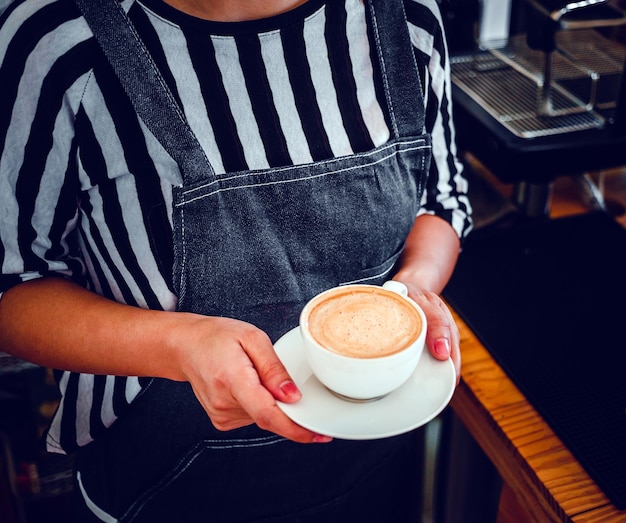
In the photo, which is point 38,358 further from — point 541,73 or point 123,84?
point 541,73

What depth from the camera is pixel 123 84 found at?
2.69 ft

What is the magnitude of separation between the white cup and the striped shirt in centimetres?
25

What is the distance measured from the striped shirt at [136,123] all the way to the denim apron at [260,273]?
27 mm

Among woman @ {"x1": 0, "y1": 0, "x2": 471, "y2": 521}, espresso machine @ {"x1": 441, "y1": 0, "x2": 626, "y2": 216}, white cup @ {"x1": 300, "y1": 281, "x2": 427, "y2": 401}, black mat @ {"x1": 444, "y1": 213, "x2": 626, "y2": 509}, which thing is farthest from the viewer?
espresso machine @ {"x1": 441, "y1": 0, "x2": 626, "y2": 216}

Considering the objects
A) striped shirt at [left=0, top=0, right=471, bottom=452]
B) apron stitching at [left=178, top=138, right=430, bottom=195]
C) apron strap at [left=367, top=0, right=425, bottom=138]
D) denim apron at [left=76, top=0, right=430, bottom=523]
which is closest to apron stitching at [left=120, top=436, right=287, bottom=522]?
denim apron at [left=76, top=0, right=430, bottom=523]

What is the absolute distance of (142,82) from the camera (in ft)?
2.72

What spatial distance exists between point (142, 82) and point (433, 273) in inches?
19.5

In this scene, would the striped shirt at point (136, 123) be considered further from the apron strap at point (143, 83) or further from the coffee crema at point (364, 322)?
the coffee crema at point (364, 322)

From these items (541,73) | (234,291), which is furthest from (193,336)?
(541,73)

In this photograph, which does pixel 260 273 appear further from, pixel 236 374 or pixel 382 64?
pixel 382 64

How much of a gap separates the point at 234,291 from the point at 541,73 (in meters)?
0.98

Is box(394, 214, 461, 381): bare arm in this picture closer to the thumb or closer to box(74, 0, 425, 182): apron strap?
the thumb

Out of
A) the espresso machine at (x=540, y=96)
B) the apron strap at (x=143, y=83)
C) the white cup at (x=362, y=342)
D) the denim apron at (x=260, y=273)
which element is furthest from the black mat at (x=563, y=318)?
the apron strap at (x=143, y=83)

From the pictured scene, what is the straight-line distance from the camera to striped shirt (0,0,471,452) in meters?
0.81
